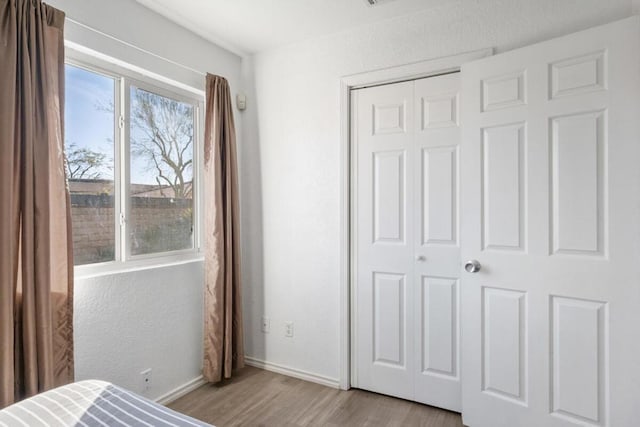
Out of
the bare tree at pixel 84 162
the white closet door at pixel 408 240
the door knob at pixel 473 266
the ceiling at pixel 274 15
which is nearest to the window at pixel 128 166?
the bare tree at pixel 84 162

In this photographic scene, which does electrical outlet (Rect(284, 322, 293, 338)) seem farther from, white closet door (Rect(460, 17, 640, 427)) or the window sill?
white closet door (Rect(460, 17, 640, 427))

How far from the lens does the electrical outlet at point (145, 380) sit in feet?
7.08

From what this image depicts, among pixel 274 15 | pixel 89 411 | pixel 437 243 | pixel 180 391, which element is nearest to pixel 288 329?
pixel 180 391

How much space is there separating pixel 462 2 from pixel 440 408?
251 centimetres

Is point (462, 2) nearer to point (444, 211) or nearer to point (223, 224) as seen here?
point (444, 211)

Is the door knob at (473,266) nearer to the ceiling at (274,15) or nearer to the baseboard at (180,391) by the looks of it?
the ceiling at (274,15)

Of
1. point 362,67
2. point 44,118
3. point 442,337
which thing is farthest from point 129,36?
point 442,337

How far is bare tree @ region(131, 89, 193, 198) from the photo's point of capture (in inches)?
90.0

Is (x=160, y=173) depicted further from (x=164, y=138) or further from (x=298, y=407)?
(x=298, y=407)

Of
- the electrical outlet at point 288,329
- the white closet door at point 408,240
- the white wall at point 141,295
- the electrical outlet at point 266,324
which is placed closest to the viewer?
the white wall at point 141,295

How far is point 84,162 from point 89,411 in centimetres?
142

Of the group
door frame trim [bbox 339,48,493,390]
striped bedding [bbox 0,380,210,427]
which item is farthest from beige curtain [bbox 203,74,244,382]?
striped bedding [bbox 0,380,210,427]

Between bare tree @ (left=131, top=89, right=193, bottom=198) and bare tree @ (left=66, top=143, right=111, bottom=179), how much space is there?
212 millimetres

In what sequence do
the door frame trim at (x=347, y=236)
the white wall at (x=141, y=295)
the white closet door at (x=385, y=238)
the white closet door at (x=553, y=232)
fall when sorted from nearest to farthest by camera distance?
1. the white closet door at (x=553, y=232)
2. the white wall at (x=141, y=295)
3. the white closet door at (x=385, y=238)
4. the door frame trim at (x=347, y=236)
